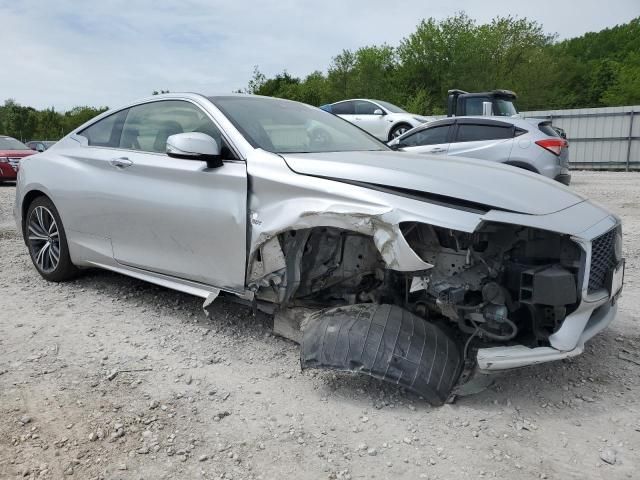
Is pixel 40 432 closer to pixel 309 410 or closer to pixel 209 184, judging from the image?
pixel 309 410

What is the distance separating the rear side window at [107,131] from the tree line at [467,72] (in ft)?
95.1

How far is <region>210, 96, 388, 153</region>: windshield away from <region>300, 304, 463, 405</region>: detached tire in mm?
1115

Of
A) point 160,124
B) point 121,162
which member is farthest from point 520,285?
point 121,162

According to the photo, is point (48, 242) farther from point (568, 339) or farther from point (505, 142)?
point (505, 142)

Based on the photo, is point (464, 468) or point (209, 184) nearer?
point (464, 468)

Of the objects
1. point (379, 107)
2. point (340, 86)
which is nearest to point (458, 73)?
point (340, 86)

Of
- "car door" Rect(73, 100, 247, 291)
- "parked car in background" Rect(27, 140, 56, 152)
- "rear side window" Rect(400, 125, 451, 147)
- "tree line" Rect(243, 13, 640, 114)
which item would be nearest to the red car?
"parked car in background" Rect(27, 140, 56, 152)

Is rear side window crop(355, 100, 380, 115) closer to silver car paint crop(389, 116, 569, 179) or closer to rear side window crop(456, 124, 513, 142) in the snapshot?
rear side window crop(456, 124, 513, 142)

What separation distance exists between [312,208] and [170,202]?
44.0 inches

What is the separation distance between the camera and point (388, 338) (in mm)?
2711

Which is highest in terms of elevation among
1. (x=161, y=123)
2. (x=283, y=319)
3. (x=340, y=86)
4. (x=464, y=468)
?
(x=340, y=86)

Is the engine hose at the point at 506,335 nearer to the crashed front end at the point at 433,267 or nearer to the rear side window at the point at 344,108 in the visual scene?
the crashed front end at the point at 433,267

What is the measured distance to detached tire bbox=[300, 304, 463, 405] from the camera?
2.64 m

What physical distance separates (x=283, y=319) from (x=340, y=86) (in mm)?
35348
